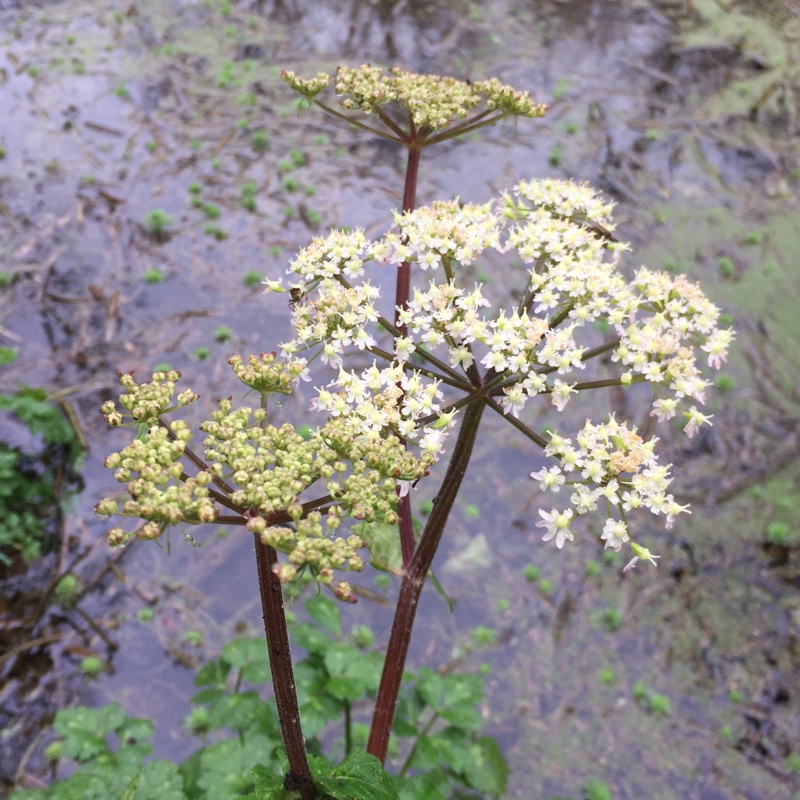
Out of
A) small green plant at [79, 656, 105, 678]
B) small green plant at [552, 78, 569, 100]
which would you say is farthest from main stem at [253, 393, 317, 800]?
small green plant at [552, 78, 569, 100]

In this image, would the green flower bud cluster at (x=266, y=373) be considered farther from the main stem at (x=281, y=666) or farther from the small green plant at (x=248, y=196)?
the small green plant at (x=248, y=196)

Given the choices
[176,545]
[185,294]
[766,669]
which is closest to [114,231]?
[185,294]

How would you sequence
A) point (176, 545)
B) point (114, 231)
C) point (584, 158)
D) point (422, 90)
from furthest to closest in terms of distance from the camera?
point (584, 158), point (114, 231), point (176, 545), point (422, 90)

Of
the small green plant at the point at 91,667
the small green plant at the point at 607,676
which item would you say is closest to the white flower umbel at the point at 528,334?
the small green plant at the point at 607,676

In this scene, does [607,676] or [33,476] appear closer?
[607,676]

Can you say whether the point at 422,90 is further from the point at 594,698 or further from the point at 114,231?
the point at 114,231

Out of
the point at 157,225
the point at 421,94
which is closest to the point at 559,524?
the point at 421,94

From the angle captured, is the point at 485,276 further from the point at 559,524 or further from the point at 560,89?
the point at 559,524
